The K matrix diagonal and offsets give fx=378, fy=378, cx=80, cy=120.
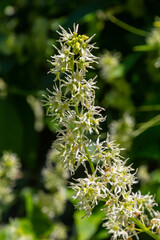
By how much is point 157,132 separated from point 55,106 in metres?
0.61

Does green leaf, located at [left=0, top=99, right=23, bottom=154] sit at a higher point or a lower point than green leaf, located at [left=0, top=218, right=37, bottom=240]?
higher

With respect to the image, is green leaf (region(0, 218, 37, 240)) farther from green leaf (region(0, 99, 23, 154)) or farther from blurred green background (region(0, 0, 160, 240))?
green leaf (region(0, 99, 23, 154))

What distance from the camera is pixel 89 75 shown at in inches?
47.2

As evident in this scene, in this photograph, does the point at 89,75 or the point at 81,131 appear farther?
the point at 89,75

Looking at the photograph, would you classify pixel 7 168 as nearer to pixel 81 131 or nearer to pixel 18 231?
pixel 18 231

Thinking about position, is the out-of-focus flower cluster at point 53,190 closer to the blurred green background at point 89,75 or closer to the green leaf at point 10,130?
the blurred green background at point 89,75

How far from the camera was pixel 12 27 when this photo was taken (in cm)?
164

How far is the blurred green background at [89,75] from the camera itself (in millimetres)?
1122

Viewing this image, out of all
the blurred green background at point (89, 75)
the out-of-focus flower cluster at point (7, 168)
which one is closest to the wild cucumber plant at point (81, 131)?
the blurred green background at point (89, 75)

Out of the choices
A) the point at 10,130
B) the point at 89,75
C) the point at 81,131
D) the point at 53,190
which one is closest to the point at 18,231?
the point at 53,190

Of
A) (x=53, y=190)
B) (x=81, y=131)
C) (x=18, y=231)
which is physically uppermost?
(x=53, y=190)

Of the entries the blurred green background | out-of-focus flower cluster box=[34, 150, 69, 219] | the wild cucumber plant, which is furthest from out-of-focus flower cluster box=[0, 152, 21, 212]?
the wild cucumber plant

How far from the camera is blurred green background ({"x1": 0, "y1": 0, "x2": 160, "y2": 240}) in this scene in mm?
1122

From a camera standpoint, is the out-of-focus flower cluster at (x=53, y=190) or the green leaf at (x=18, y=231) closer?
the green leaf at (x=18, y=231)
